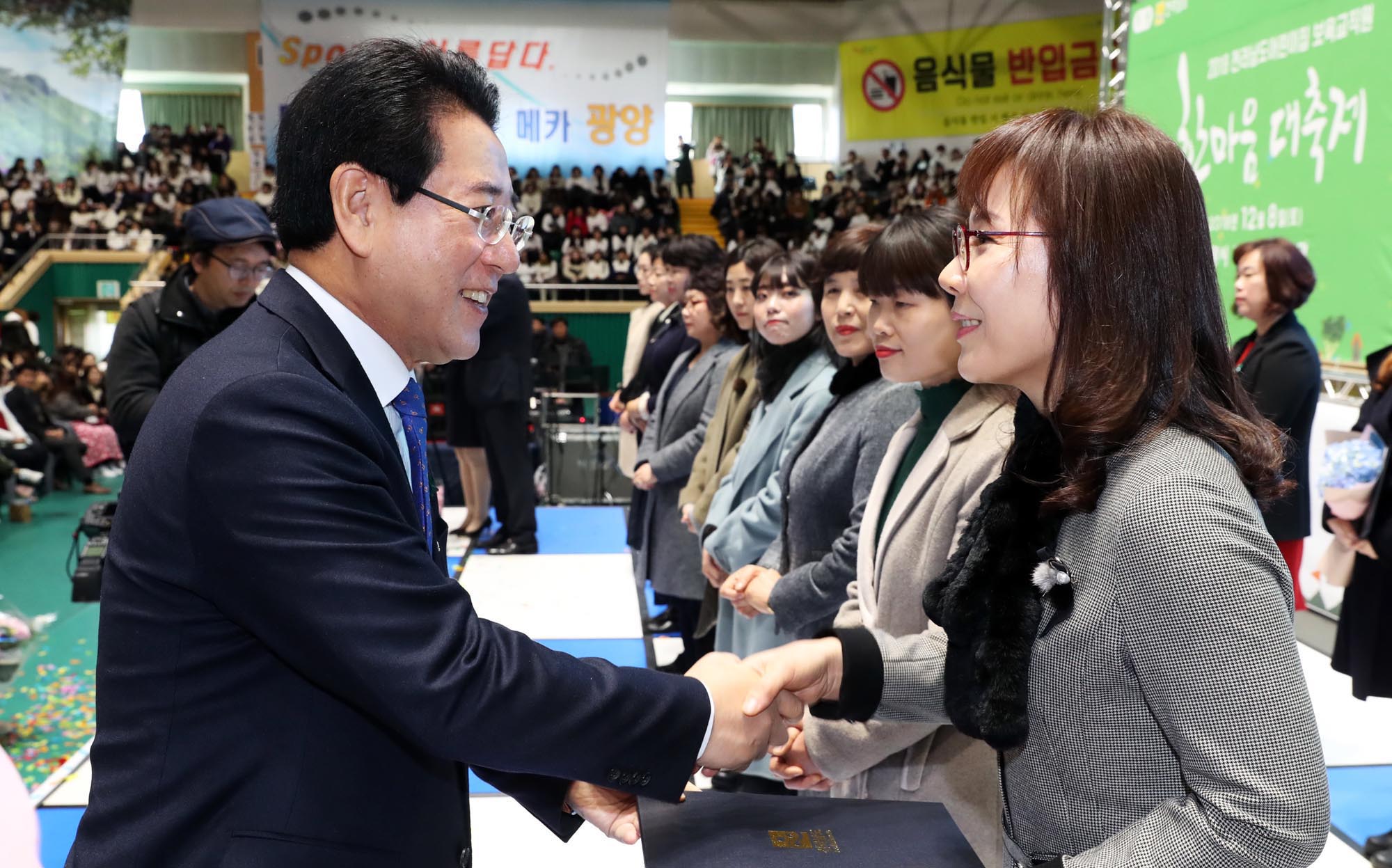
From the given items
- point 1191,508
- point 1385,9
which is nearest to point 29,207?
point 1385,9

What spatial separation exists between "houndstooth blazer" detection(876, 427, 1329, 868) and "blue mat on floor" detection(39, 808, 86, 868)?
104 inches

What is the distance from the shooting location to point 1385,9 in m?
3.85

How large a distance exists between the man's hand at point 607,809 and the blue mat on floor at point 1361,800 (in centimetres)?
253

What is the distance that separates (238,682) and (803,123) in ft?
75.4

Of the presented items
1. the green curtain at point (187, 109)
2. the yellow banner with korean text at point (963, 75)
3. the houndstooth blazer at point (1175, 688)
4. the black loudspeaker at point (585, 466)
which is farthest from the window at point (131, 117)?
the houndstooth blazer at point (1175, 688)

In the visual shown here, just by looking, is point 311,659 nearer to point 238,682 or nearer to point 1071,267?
A: point 238,682

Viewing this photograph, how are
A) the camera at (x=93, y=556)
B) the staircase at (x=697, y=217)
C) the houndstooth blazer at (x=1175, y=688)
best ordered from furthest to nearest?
the staircase at (x=697, y=217), the camera at (x=93, y=556), the houndstooth blazer at (x=1175, y=688)

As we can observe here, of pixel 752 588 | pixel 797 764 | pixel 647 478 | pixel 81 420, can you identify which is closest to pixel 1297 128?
pixel 647 478

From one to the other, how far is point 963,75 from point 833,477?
50.6 feet

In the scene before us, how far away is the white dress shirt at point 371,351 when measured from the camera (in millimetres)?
1227

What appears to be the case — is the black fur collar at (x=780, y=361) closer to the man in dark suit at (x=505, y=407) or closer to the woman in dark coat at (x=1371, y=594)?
the woman in dark coat at (x=1371, y=594)

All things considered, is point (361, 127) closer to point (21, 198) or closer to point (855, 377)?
point (855, 377)

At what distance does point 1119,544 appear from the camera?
3.34 feet

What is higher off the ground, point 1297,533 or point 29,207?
point 29,207
